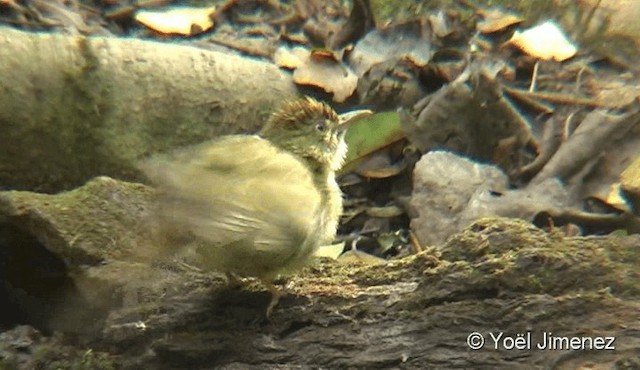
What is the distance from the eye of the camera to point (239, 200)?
125 inches

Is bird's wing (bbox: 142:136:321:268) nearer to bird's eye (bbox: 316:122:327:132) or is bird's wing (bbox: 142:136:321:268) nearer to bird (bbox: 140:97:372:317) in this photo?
bird (bbox: 140:97:372:317)

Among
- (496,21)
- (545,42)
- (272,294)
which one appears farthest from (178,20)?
(272,294)

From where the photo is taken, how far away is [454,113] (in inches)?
201

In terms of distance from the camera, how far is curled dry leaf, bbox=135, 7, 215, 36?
605 cm

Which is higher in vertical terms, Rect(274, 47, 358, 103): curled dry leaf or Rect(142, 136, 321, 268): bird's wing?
Rect(274, 47, 358, 103): curled dry leaf

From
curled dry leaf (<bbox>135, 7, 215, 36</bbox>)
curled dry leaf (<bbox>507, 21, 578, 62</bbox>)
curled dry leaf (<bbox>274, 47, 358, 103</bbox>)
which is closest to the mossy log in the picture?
curled dry leaf (<bbox>274, 47, 358, 103</bbox>)

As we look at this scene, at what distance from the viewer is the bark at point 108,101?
4859 mm

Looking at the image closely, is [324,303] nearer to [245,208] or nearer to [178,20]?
[245,208]

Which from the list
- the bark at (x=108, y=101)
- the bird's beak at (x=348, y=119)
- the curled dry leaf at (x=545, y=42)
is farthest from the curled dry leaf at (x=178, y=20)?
the bird's beak at (x=348, y=119)

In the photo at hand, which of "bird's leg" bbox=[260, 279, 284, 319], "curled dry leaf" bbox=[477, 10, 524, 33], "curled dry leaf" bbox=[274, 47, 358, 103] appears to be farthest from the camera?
"curled dry leaf" bbox=[477, 10, 524, 33]

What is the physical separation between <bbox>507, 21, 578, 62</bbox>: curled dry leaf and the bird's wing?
253 centimetres

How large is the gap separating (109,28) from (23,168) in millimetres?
1471

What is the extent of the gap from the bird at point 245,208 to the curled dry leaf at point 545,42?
2.33 meters

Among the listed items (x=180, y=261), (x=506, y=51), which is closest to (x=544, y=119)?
(x=506, y=51)
